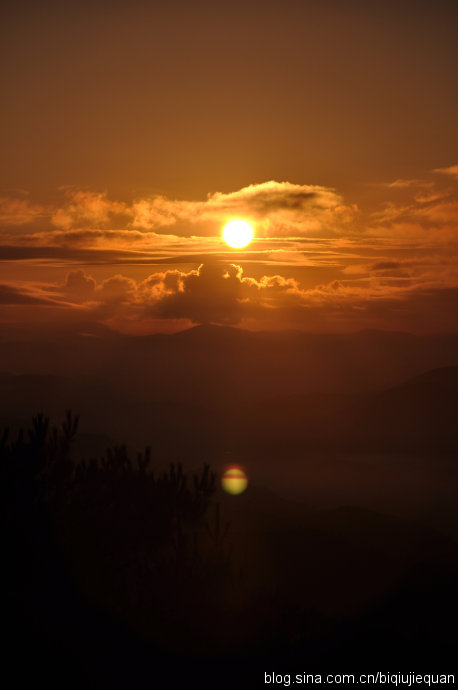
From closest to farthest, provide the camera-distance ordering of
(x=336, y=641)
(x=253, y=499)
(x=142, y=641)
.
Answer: (x=142, y=641) < (x=336, y=641) < (x=253, y=499)

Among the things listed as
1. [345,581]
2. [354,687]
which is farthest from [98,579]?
[345,581]

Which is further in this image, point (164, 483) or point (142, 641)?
point (164, 483)

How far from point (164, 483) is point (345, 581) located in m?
61.5

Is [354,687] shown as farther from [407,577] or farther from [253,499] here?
[253,499]

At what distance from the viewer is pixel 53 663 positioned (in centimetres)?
1662

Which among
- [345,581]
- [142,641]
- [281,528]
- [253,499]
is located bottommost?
[142,641]

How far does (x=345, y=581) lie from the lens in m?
79.2

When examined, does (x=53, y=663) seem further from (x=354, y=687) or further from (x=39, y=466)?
(x=354, y=687)

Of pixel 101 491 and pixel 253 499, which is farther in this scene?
pixel 253 499

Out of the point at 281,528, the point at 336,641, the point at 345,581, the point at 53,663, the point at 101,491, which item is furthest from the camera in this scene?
the point at 281,528

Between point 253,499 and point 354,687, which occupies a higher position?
point 253,499

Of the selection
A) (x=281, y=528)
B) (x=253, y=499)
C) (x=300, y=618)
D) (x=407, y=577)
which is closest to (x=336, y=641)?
(x=300, y=618)

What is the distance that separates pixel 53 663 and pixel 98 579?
173 inches

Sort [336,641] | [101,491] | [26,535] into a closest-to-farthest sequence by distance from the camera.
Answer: [26,535], [101,491], [336,641]
